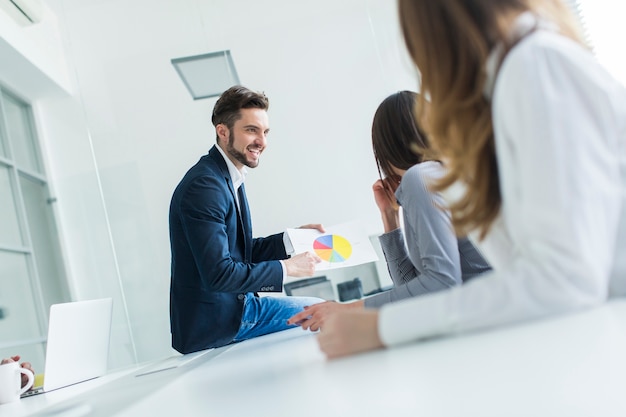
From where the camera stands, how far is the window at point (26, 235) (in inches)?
186

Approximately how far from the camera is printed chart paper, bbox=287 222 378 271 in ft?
9.25

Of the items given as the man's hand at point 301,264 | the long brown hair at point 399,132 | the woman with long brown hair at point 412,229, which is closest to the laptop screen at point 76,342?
the man's hand at point 301,264

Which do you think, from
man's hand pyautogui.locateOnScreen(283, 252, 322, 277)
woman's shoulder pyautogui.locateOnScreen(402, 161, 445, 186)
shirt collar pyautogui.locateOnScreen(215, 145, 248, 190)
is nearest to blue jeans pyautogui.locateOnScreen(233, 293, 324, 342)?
man's hand pyautogui.locateOnScreen(283, 252, 322, 277)

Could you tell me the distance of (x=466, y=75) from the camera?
0.83 meters

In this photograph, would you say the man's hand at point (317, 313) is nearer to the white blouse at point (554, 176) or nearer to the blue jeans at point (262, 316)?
the white blouse at point (554, 176)

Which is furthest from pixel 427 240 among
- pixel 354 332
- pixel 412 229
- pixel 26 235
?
pixel 26 235

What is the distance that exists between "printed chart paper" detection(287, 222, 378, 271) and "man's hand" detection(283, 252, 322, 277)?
0.11ft

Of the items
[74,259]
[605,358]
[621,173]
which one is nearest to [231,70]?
[74,259]

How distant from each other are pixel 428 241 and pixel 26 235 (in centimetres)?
412

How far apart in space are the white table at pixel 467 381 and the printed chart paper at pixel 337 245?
1.86m

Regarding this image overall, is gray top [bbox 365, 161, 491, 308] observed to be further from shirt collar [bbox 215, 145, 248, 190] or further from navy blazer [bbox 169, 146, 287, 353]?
shirt collar [bbox 215, 145, 248, 190]

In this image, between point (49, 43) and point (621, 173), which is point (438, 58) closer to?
point (621, 173)

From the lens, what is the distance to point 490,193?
33.9 inches

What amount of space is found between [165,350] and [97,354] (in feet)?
6.91
